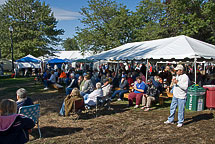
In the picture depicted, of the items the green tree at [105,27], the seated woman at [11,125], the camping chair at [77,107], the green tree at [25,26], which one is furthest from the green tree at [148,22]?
the seated woman at [11,125]

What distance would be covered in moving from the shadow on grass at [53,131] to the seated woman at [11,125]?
2.44 m

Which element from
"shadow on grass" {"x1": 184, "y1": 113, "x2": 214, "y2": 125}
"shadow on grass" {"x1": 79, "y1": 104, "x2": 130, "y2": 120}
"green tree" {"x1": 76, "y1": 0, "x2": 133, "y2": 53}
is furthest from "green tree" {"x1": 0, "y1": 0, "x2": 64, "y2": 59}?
"shadow on grass" {"x1": 184, "y1": 113, "x2": 214, "y2": 125}

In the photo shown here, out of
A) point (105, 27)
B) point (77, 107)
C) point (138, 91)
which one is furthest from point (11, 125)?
point (105, 27)

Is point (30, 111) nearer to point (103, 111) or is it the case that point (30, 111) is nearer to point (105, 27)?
point (103, 111)

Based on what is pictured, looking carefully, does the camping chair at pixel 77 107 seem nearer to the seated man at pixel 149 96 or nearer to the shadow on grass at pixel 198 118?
the seated man at pixel 149 96

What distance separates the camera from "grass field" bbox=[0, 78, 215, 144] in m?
4.48

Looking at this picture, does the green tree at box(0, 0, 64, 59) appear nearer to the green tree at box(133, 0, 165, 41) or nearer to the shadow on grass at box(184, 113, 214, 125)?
the green tree at box(133, 0, 165, 41)

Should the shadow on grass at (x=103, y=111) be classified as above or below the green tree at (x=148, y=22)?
below

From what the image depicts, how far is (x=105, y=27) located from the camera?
25.4 m

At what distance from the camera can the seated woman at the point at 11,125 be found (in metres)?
2.36

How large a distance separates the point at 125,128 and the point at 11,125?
3426 mm

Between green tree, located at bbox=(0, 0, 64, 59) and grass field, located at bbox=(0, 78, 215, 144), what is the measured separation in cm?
2596

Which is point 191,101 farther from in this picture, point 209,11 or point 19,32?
point 19,32

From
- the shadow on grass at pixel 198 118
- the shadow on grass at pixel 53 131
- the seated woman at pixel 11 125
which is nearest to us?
the seated woman at pixel 11 125
